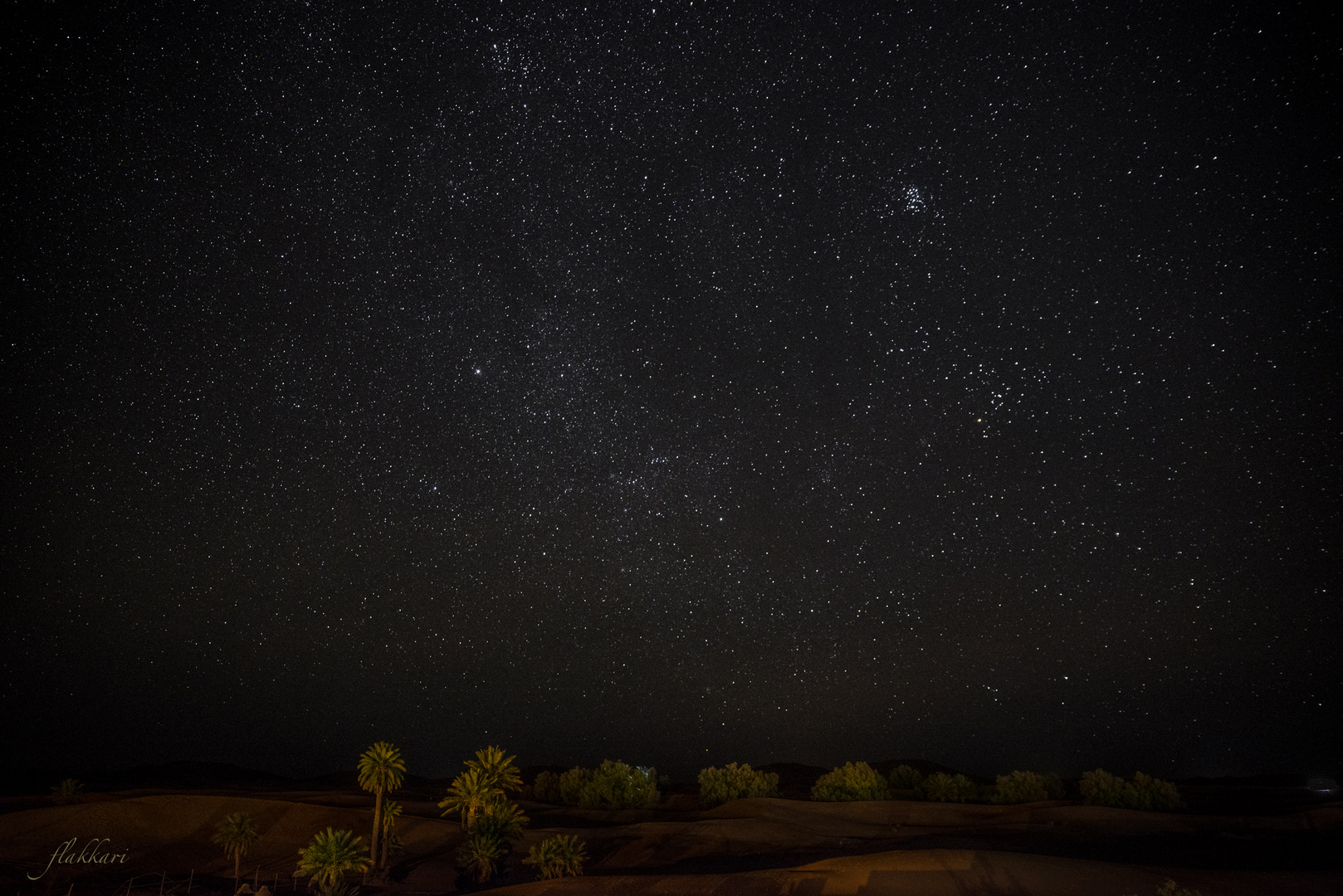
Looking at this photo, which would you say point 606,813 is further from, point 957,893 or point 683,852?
point 957,893

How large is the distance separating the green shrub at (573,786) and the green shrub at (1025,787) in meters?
32.6

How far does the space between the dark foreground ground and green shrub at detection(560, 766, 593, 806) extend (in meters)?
2.46

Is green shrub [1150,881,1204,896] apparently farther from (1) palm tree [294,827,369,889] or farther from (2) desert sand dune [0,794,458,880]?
(2) desert sand dune [0,794,458,880]

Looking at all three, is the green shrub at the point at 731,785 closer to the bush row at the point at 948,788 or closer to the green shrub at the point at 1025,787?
the bush row at the point at 948,788

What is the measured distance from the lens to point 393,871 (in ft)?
127

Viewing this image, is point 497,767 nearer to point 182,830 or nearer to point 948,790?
point 182,830

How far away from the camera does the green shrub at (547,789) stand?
65.9 metres

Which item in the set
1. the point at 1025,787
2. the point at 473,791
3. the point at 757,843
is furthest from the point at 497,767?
the point at 1025,787

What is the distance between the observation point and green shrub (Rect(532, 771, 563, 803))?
216 feet

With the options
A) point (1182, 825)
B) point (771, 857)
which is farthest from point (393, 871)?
point (1182, 825)

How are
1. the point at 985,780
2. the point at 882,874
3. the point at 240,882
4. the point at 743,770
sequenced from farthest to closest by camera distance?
the point at 985,780 < the point at 743,770 < the point at 240,882 < the point at 882,874

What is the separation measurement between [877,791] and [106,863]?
1977 inches

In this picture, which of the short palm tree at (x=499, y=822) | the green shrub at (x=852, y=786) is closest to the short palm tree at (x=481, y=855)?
the short palm tree at (x=499, y=822)
